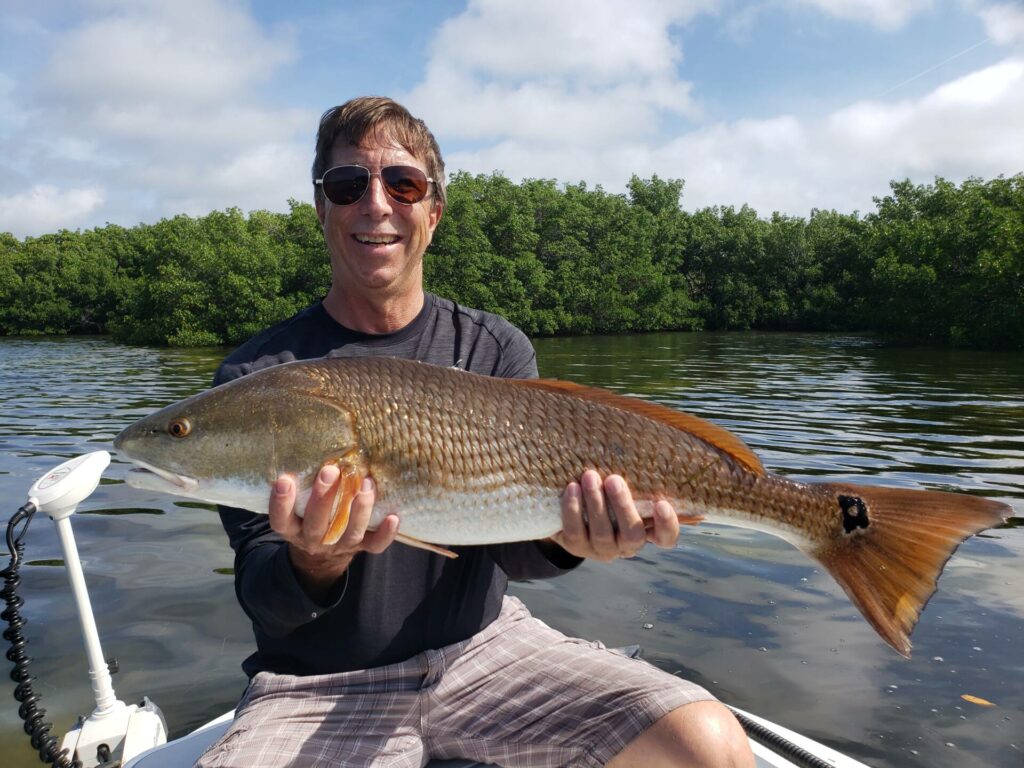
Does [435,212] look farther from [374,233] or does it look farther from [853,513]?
[853,513]

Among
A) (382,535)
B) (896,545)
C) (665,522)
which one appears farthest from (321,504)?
(896,545)

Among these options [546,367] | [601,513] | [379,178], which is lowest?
[546,367]

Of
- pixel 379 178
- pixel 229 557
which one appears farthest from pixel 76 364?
pixel 379 178

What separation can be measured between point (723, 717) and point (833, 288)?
62.6m

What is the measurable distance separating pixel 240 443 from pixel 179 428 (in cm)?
22

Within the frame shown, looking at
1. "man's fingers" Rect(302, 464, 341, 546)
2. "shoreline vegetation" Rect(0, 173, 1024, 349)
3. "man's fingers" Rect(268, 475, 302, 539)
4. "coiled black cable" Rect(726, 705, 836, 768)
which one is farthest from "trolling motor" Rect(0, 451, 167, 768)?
"shoreline vegetation" Rect(0, 173, 1024, 349)

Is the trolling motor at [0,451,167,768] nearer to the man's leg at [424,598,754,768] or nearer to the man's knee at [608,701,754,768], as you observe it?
the man's leg at [424,598,754,768]

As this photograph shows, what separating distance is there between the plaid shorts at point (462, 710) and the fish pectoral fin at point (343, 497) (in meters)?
0.71

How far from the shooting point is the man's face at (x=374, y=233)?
3121mm

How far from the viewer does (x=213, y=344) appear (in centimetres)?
4581

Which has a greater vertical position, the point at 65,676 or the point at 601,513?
the point at 601,513

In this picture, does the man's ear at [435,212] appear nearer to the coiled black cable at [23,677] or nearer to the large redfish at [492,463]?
the large redfish at [492,463]

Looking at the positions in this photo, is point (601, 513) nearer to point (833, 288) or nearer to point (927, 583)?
point (927, 583)

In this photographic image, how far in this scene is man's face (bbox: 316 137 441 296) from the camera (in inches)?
123
